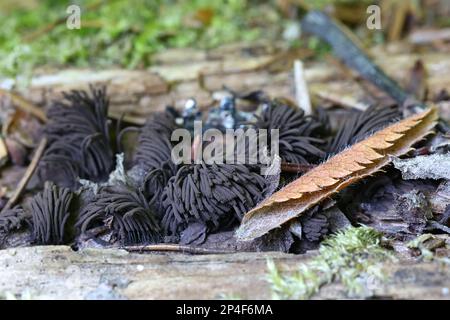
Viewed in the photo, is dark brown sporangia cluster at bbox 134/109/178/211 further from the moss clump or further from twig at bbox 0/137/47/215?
the moss clump

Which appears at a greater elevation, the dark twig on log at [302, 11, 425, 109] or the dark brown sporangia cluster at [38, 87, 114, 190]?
the dark twig on log at [302, 11, 425, 109]

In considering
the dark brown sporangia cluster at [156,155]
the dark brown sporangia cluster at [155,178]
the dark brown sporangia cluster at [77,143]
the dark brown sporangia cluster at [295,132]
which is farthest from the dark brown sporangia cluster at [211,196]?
the dark brown sporangia cluster at [77,143]

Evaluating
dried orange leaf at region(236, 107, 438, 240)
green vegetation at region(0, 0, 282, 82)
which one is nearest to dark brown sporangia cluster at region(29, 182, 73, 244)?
dried orange leaf at region(236, 107, 438, 240)

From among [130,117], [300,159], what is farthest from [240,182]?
[130,117]

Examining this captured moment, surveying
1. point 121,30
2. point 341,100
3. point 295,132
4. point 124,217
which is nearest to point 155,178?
point 124,217

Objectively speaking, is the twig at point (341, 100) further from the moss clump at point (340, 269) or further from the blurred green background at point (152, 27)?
the moss clump at point (340, 269)
